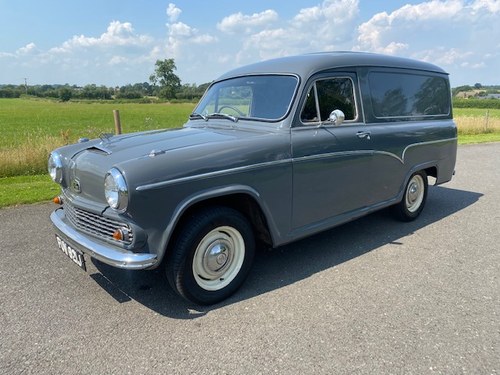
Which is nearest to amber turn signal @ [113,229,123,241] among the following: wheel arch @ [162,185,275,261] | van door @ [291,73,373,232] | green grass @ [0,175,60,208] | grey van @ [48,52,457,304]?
grey van @ [48,52,457,304]

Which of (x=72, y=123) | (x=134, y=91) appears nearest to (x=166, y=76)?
(x=134, y=91)

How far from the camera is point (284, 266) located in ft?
12.4

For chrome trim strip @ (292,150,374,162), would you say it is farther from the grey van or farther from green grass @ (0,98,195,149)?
green grass @ (0,98,195,149)

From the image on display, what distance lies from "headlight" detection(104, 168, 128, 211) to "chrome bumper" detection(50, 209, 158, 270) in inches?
14.0

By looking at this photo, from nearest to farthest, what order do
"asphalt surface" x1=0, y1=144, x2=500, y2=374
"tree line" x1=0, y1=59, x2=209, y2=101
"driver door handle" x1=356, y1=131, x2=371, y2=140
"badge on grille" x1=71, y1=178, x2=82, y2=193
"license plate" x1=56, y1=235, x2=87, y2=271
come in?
"asphalt surface" x1=0, y1=144, x2=500, y2=374 < "license plate" x1=56, y1=235, x2=87, y2=271 < "badge on grille" x1=71, y1=178, x2=82, y2=193 < "driver door handle" x1=356, y1=131, x2=371, y2=140 < "tree line" x1=0, y1=59, x2=209, y2=101

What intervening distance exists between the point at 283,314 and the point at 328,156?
1554 millimetres

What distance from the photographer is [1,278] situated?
3.52 m

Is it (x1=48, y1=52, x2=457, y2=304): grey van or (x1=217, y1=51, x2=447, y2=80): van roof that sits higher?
(x1=217, y1=51, x2=447, y2=80): van roof

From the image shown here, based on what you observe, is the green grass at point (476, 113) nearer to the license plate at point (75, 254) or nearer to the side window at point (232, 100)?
the side window at point (232, 100)

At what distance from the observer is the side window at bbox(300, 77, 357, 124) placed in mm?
3562

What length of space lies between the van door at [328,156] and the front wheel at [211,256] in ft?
1.90

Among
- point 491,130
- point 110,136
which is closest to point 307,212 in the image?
point 110,136

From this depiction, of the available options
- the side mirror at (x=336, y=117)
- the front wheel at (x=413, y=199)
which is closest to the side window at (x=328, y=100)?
the side mirror at (x=336, y=117)

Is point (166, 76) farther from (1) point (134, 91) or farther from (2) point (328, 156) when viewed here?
(2) point (328, 156)
